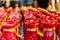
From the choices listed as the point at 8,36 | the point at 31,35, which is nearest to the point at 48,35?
the point at 31,35

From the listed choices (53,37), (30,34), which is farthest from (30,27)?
(53,37)

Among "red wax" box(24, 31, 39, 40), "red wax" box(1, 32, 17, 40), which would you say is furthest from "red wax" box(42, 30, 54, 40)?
"red wax" box(1, 32, 17, 40)

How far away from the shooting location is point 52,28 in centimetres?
111

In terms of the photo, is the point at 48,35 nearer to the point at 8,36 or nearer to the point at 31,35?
the point at 31,35

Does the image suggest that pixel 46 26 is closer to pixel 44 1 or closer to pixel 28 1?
pixel 44 1

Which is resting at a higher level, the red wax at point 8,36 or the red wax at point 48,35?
the red wax at point 8,36

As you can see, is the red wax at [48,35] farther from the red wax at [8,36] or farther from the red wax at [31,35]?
the red wax at [8,36]

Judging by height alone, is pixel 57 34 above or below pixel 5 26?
below

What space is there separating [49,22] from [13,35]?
0.75 ft

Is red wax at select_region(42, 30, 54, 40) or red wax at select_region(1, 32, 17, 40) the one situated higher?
red wax at select_region(1, 32, 17, 40)

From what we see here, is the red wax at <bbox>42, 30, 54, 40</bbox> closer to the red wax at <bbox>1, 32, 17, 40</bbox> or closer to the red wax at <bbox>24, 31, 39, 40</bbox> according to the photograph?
the red wax at <bbox>24, 31, 39, 40</bbox>

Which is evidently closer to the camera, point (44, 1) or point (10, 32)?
point (10, 32)

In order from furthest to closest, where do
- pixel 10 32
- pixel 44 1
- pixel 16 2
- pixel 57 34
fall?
pixel 16 2, pixel 44 1, pixel 57 34, pixel 10 32

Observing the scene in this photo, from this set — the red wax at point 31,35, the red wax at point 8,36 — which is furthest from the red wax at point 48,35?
the red wax at point 8,36
